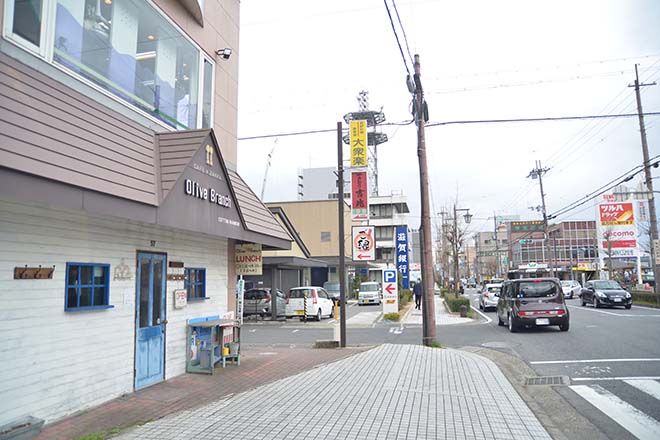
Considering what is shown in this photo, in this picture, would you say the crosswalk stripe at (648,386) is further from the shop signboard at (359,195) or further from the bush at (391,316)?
the bush at (391,316)

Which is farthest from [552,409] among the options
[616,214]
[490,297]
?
[616,214]

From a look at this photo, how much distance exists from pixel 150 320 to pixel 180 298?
826 millimetres

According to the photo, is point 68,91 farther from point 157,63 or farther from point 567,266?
point 567,266

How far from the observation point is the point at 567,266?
70750mm

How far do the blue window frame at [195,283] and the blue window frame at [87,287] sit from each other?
2221 millimetres

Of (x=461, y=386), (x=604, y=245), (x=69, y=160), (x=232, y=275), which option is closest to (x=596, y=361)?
(x=461, y=386)

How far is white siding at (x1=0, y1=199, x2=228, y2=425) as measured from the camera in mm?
5207

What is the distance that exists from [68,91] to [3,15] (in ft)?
3.39

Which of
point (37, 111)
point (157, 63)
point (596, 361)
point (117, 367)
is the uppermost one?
point (157, 63)

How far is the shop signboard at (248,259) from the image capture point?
11.0 metres

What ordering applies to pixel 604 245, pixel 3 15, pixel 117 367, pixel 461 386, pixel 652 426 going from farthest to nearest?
pixel 604 245, pixel 461 386, pixel 117 367, pixel 652 426, pixel 3 15

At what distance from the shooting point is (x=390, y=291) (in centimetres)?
2150

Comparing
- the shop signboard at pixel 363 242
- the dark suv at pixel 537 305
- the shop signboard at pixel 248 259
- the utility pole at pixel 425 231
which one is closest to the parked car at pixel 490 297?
the dark suv at pixel 537 305

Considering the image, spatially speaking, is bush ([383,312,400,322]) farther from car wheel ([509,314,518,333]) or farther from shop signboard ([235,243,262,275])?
shop signboard ([235,243,262,275])
